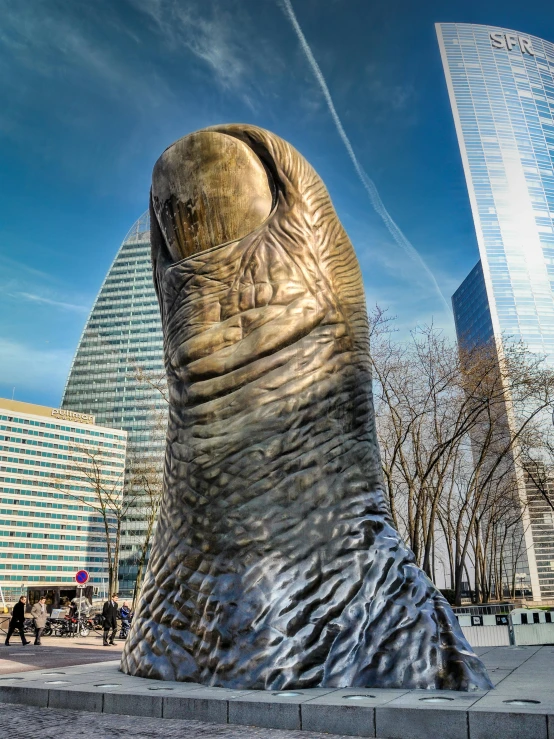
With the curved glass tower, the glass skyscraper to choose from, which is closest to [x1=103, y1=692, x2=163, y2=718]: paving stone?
the glass skyscraper

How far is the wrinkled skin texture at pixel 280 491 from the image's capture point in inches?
222

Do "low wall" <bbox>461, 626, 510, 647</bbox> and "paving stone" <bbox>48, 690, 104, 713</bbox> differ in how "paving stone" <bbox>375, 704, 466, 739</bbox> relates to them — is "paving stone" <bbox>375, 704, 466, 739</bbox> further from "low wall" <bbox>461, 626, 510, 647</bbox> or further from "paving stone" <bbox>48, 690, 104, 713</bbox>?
"low wall" <bbox>461, 626, 510, 647</bbox>

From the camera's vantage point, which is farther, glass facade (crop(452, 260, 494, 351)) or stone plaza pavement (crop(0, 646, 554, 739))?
glass facade (crop(452, 260, 494, 351))

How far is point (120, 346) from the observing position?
4252 inches

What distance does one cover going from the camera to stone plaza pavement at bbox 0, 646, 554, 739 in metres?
4.14

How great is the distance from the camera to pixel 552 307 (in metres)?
67.5

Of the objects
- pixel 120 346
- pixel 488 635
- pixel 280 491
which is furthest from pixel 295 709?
pixel 120 346

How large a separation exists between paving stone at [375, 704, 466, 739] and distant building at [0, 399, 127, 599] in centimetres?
10240

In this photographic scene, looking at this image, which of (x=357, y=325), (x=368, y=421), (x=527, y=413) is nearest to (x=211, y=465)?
(x=368, y=421)

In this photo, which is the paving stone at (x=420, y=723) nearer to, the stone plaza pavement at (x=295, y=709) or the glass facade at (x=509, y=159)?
the stone plaza pavement at (x=295, y=709)

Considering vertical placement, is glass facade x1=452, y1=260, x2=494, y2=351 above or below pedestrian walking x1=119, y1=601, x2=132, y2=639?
above

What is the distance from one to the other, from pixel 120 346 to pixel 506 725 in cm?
10795

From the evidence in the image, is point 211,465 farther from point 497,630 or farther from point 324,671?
point 497,630

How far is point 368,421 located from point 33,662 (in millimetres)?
Answer: 8582
